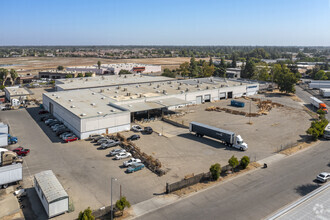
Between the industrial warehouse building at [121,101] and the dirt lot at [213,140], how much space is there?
3273mm

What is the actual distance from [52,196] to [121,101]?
29.5m

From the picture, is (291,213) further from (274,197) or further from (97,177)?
(97,177)

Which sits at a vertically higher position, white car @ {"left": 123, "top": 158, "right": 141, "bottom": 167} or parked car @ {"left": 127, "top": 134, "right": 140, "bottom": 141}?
parked car @ {"left": 127, "top": 134, "right": 140, "bottom": 141}

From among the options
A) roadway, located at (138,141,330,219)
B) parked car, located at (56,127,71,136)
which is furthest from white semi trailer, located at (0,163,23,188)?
parked car, located at (56,127,71,136)

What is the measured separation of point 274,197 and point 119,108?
2806 cm

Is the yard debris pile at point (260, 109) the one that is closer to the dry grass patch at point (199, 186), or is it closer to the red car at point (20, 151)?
the dry grass patch at point (199, 186)

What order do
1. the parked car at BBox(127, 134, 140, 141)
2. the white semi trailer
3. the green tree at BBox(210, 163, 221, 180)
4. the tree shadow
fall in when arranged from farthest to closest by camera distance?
the parked car at BBox(127, 134, 140, 141) < the green tree at BBox(210, 163, 221, 180) < the white semi trailer < the tree shadow

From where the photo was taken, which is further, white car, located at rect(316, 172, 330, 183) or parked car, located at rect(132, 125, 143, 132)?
parked car, located at rect(132, 125, 143, 132)

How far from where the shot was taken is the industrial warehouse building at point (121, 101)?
132ft

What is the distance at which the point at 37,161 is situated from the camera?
31047mm

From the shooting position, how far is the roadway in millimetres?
21609

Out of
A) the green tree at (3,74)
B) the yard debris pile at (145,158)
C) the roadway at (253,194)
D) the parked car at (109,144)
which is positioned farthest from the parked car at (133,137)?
the green tree at (3,74)

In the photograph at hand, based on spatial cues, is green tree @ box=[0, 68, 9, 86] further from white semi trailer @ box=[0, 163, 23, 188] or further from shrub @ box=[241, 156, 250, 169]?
shrub @ box=[241, 156, 250, 169]

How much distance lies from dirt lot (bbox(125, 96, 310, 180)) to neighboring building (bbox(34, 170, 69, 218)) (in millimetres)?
10713
